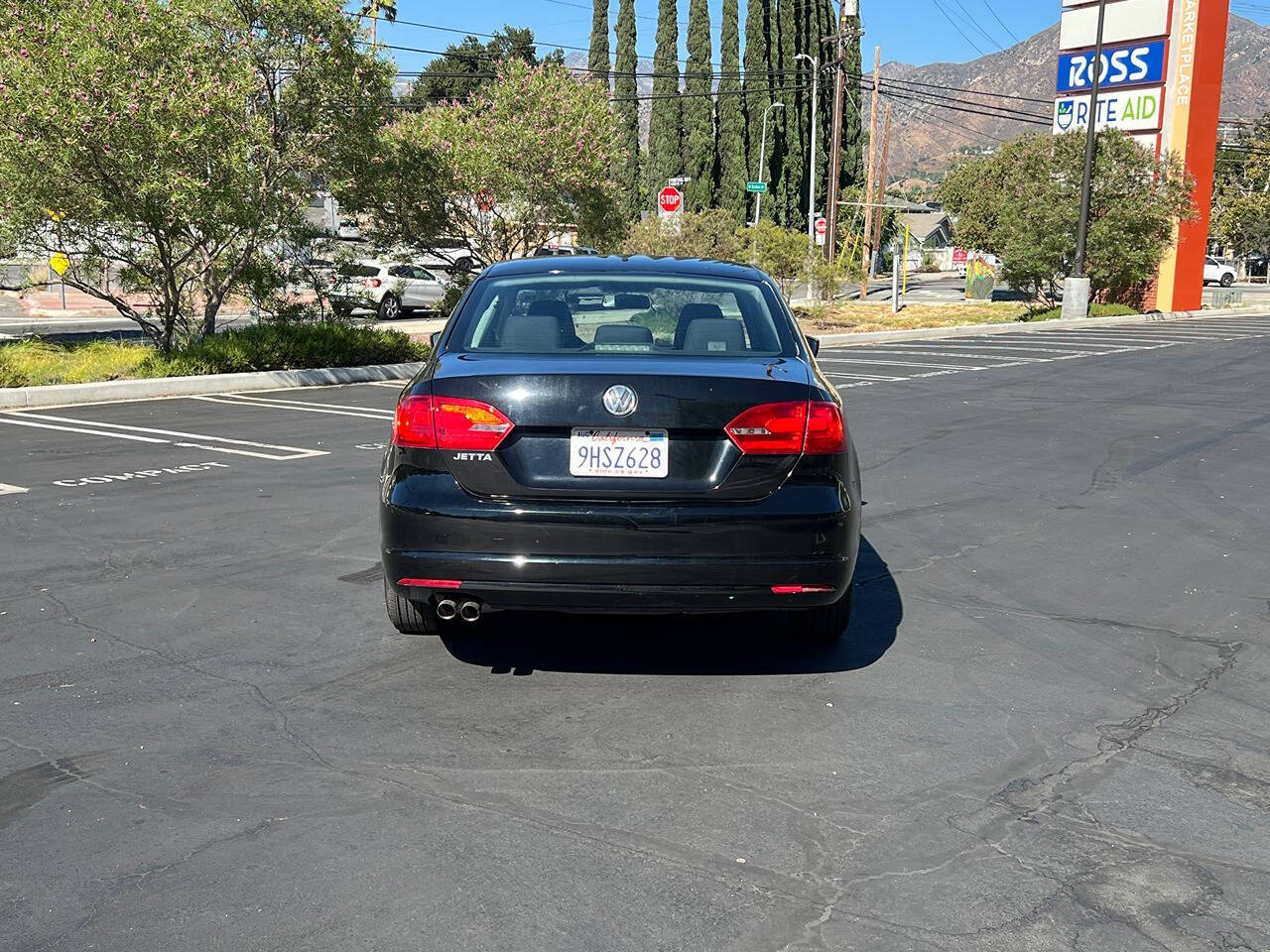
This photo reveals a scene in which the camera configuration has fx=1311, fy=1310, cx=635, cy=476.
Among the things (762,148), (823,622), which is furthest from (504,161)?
(762,148)

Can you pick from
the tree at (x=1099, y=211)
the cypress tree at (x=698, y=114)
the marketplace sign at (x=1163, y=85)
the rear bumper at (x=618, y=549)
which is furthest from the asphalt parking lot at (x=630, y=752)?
the cypress tree at (x=698, y=114)

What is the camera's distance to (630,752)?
443 centimetres

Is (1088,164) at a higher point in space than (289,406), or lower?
higher

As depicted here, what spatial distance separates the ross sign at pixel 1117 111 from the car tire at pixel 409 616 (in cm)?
3958

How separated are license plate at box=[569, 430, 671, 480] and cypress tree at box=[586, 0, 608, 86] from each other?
77.8 metres

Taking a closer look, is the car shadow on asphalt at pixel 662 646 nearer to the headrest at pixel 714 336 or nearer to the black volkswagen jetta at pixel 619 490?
the black volkswagen jetta at pixel 619 490

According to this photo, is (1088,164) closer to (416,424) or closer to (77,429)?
(77,429)

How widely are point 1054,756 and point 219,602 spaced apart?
386 centimetres

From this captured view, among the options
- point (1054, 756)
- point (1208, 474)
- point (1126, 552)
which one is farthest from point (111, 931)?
point (1208, 474)

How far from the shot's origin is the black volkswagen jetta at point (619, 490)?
4703 mm

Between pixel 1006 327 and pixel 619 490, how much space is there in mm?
31097

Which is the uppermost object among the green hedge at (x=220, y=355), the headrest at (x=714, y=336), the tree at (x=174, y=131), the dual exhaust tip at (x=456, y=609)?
the tree at (x=174, y=131)

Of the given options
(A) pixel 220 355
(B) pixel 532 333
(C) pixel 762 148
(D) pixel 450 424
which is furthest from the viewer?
(C) pixel 762 148

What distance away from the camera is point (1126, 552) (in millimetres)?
7711
